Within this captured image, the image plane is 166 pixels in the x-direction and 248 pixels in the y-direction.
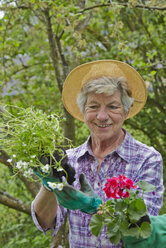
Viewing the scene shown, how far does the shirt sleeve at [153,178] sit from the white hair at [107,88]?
404mm

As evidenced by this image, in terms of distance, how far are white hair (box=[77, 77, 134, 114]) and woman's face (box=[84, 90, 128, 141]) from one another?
35 millimetres

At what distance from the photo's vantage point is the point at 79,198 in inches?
61.9

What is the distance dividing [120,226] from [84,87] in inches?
42.3

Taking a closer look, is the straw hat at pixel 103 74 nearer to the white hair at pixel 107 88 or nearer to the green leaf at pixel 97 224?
the white hair at pixel 107 88

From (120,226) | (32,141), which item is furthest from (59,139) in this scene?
(120,226)

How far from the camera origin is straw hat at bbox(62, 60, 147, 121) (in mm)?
2080

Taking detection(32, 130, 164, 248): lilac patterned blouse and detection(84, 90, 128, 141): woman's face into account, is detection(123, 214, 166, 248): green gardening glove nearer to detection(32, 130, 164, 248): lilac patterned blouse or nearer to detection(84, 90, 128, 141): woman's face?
detection(32, 130, 164, 248): lilac patterned blouse

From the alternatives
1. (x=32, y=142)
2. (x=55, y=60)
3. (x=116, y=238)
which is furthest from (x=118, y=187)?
(x=55, y=60)

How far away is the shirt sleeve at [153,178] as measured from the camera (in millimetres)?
1768

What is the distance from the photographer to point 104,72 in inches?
82.1

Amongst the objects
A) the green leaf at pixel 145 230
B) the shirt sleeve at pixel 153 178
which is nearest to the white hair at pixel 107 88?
the shirt sleeve at pixel 153 178

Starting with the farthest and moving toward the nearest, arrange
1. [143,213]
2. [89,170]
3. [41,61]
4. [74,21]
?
[41,61], [74,21], [89,170], [143,213]

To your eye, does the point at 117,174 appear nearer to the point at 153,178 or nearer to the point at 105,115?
the point at 153,178

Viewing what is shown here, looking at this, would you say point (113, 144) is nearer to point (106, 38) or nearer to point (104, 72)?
point (104, 72)
